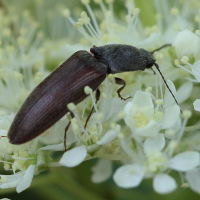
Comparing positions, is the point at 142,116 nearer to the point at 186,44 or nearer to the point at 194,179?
the point at 194,179

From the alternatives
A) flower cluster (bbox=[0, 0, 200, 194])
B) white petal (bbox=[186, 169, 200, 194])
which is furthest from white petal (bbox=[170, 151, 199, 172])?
white petal (bbox=[186, 169, 200, 194])

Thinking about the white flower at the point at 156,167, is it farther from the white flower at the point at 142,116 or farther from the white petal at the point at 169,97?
the white petal at the point at 169,97

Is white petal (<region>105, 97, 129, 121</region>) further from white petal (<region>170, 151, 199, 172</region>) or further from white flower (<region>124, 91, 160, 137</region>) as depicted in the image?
white petal (<region>170, 151, 199, 172</region>)

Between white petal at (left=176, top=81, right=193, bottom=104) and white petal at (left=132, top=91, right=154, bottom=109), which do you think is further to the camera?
white petal at (left=176, top=81, right=193, bottom=104)

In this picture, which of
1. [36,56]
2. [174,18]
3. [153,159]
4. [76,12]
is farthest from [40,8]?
[153,159]

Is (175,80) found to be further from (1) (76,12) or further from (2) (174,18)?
(1) (76,12)

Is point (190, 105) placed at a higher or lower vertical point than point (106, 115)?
lower

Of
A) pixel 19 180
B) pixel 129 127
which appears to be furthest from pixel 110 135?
pixel 19 180
